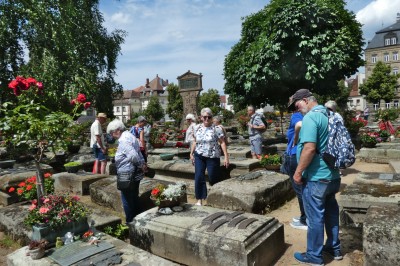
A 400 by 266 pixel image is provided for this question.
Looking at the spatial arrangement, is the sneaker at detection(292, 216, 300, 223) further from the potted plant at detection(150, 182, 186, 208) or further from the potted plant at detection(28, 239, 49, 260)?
the potted plant at detection(28, 239, 49, 260)

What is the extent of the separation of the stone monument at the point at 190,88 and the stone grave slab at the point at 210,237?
1501 centimetres

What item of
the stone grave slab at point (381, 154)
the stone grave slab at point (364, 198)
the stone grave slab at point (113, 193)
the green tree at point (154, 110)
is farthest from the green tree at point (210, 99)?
the stone grave slab at point (364, 198)

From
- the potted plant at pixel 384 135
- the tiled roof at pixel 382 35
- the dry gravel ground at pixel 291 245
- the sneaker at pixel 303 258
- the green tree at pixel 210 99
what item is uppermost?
the tiled roof at pixel 382 35

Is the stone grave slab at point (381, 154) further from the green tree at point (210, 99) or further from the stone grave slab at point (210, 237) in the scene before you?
the green tree at point (210, 99)

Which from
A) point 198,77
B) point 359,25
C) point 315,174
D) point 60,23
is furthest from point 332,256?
point 198,77

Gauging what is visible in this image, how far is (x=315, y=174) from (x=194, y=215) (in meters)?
1.63

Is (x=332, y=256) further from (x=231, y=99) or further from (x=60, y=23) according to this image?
(x=60, y=23)

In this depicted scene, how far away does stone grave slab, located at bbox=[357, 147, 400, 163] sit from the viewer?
350 inches

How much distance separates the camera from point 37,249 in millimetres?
3238

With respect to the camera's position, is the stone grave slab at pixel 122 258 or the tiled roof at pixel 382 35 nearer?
the stone grave slab at pixel 122 258

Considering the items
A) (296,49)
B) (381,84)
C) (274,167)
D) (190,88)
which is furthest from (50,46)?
(381,84)

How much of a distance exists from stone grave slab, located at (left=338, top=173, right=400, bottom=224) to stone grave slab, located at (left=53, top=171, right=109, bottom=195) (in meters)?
5.02

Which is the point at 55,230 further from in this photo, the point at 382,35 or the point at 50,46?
the point at 382,35

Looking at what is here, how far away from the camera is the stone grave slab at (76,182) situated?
700 cm
